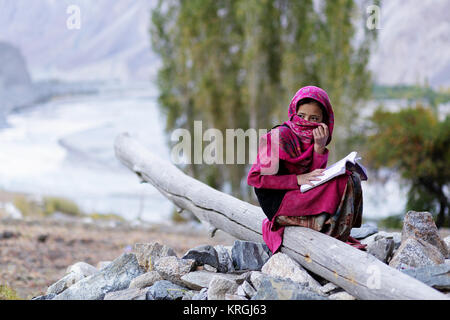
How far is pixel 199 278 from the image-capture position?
2941 mm

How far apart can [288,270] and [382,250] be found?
0.65 metres

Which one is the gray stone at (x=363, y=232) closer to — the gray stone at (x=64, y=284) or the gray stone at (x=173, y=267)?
the gray stone at (x=173, y=267)

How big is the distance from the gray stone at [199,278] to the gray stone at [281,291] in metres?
0.37

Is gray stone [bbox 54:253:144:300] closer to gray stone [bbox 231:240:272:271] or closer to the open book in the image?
gray stone [bbox 231:240:272:271]

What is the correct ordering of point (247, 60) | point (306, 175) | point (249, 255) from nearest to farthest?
point (306, 175), point (249, 255), point (247, 60)

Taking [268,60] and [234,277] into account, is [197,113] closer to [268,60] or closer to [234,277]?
[268,60]

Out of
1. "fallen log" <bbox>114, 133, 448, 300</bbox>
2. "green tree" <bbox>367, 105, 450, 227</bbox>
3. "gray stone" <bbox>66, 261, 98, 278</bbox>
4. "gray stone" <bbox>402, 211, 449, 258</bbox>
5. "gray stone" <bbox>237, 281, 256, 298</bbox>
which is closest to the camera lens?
"fallen log" <bbox>114, 133, 448, 300</bbox>

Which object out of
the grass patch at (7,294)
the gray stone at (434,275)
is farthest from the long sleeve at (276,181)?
the grass patch at (7,294)

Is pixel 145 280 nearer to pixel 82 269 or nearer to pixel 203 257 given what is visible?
pixel 203 257

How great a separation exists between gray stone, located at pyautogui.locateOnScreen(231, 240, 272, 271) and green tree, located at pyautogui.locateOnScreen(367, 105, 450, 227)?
7.57 m

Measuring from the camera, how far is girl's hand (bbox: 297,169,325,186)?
2783 millimetres

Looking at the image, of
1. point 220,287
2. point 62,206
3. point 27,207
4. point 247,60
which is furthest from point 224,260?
point 62,206

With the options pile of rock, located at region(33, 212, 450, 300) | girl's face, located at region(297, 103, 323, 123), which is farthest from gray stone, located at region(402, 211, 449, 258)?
girl's face, located at region(297, 103, 323, 123)

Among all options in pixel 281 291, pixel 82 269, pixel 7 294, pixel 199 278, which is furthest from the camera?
pixel 7 294
